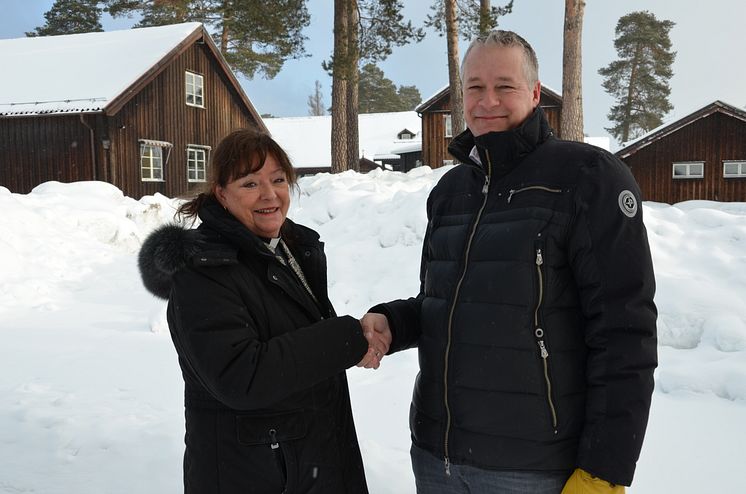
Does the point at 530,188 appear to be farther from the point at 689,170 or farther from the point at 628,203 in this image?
the point at 689,170

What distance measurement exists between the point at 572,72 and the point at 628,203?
12.7 metres

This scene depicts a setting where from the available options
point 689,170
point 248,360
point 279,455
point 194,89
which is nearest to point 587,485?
point 279,455

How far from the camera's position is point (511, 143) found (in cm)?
226

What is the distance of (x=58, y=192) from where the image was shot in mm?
16078

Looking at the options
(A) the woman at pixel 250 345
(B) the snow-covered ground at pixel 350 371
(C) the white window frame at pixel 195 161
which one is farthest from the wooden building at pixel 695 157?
(A) the woman at pixel 250 345

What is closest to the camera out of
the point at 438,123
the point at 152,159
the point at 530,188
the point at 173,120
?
the point at 530,188

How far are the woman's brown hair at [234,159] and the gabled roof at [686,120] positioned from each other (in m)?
23.5

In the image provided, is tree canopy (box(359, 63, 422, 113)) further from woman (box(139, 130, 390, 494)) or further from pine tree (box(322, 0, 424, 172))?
woman (box(139, 130, 390, 494))

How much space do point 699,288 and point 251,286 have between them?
6.34 metres

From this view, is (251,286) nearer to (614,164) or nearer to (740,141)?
(614,164)

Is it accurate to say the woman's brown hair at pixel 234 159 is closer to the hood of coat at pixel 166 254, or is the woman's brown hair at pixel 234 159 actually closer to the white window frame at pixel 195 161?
the hood of coat at pixel 166 254

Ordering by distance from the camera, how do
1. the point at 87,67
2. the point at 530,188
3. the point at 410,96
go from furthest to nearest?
the point at 410,96
the point at 87,67
the point at 530,188

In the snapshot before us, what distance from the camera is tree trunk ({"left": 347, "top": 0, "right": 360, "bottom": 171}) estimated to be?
17531 millimetres

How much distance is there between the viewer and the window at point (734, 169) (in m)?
23.5
